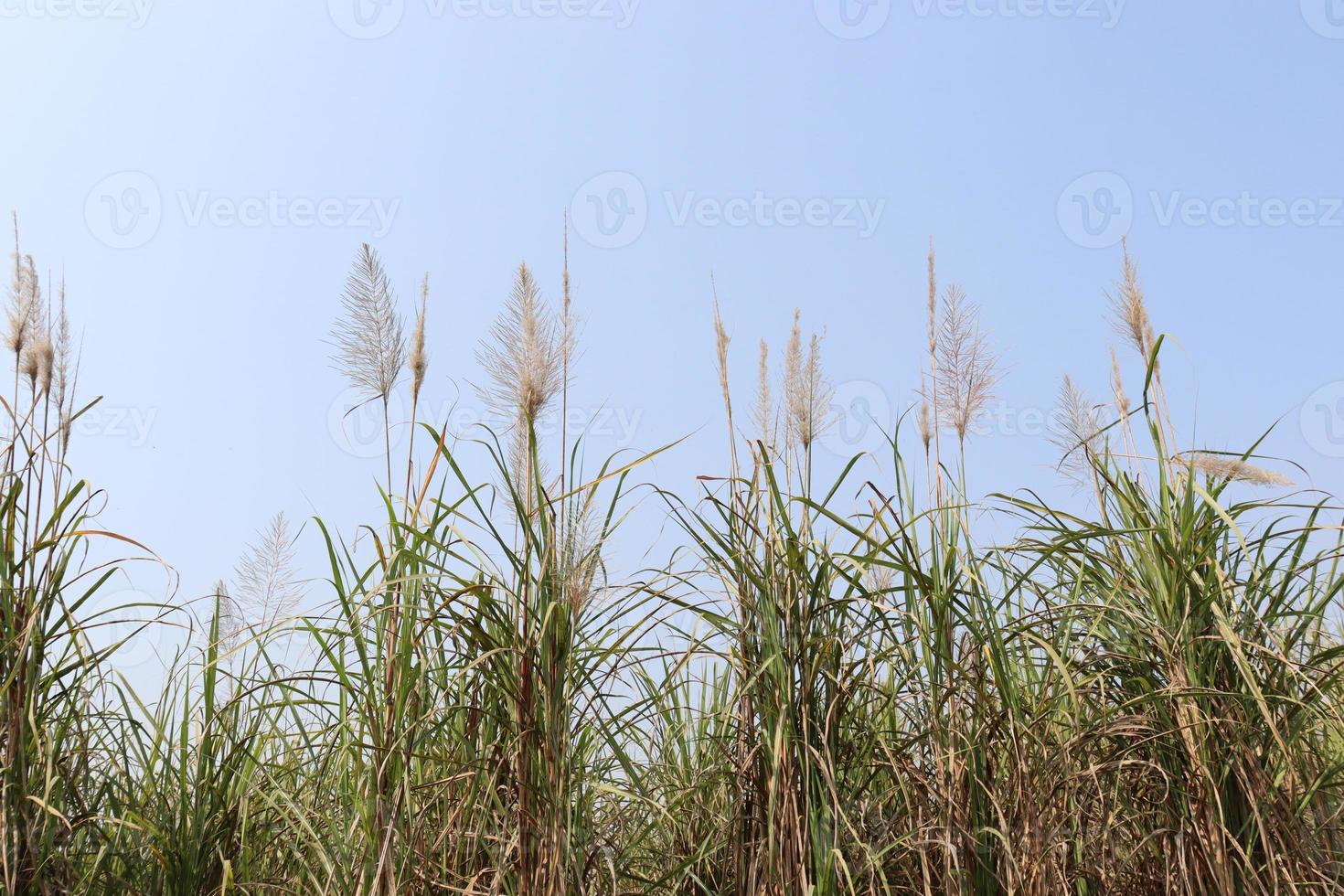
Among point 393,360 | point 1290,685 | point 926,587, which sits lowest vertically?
point 1290,685

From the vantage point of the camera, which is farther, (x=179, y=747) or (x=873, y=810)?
(x=179, y=747)

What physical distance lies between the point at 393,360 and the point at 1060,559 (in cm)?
156

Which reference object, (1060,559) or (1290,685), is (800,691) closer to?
(1060,559)

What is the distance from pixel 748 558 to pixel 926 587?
1.17 feet

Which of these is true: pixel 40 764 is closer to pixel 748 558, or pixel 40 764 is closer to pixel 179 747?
pixel 179 747

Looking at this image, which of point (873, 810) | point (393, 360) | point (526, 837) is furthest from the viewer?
point (393, 360)

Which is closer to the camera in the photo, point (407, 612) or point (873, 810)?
point (407, 612)

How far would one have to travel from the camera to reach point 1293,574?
85.3 inches

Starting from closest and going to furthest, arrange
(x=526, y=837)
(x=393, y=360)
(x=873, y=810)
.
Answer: (x=526, y=837)
(x=873, y=810)
(x=393, y=360)

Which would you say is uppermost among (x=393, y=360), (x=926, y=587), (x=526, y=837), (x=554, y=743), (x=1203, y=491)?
(x=393, y=360)

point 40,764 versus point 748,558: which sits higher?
point 748,558

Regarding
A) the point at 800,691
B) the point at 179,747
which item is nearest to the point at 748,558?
the point at 800,691

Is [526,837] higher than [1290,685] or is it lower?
lower

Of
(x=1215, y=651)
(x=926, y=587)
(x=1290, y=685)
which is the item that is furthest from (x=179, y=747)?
(x=1290, y=685)
